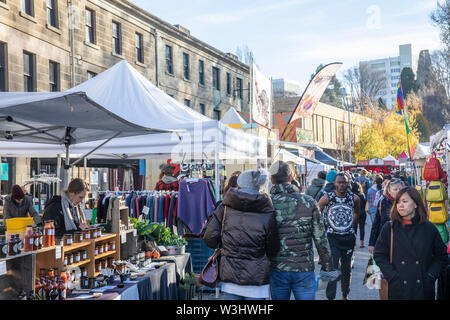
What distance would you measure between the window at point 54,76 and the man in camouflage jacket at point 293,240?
18.4 metres

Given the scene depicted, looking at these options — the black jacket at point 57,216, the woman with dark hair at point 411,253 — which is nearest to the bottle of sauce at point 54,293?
the black jacket at point 57,216

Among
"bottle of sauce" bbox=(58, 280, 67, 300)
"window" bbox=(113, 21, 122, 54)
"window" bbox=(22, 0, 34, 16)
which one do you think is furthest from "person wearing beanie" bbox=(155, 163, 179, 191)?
"window" bbox=(113, 21, 122, 54)

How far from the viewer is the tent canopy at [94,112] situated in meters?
5.84

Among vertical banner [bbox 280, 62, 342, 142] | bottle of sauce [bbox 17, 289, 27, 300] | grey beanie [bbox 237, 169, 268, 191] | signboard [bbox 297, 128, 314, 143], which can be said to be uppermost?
signboard [bbox 297, 128, 314, 143]

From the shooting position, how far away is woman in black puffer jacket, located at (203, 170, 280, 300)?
4672mm

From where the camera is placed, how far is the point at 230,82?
39.2 metres

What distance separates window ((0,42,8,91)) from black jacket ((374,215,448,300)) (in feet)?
55.7

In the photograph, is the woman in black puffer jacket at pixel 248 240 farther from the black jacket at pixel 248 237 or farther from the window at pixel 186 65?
the window at pixel 186 65

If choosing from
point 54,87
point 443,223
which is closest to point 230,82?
point 54,87

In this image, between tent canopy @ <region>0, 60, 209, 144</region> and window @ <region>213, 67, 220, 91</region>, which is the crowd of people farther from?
window @ <region>213, 67, 220, 91</region>

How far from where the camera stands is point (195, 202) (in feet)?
30.5

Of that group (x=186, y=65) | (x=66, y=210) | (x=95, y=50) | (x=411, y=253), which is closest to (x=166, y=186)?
(x=66, y=210)

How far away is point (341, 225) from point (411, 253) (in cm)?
257

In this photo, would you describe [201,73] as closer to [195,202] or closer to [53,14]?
[53,14]
